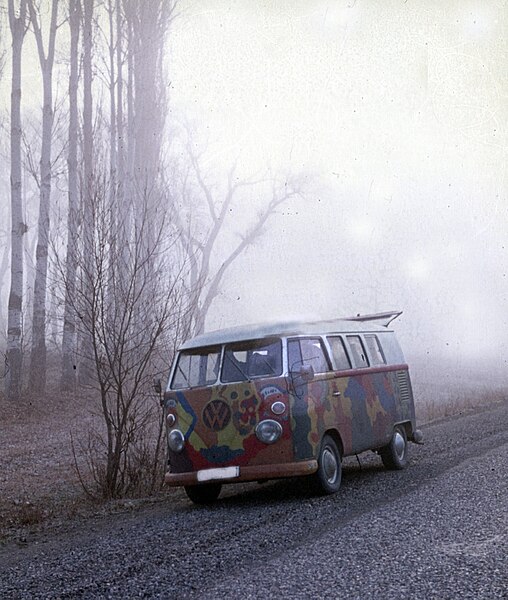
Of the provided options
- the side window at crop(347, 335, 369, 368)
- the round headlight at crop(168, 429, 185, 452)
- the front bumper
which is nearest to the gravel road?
the front bumper

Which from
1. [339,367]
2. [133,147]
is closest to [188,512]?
[339,367]

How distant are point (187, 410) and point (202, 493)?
1.16m

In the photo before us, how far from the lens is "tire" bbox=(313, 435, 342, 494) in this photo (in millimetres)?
10336

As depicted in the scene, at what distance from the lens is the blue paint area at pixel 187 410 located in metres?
10.4

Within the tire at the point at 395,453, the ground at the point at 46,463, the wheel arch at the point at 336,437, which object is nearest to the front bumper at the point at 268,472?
the wheel arch at the point at 336,437

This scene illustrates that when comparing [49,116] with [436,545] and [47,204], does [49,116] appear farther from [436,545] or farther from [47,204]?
[436,545]

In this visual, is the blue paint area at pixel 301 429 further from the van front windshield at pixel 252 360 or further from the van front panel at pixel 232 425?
the van front windshield at pixel 252 360

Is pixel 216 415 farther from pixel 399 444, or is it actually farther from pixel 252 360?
pixel 399 444

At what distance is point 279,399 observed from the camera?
10.1m

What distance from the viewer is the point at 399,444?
12984 mm

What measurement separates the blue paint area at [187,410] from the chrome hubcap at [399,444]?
3827 mm

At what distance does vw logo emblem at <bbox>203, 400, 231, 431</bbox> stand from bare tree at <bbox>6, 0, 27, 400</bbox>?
36.4 feet

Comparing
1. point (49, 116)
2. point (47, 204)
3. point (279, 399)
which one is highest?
point (49, 116)

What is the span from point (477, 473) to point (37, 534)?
577 centimetres
